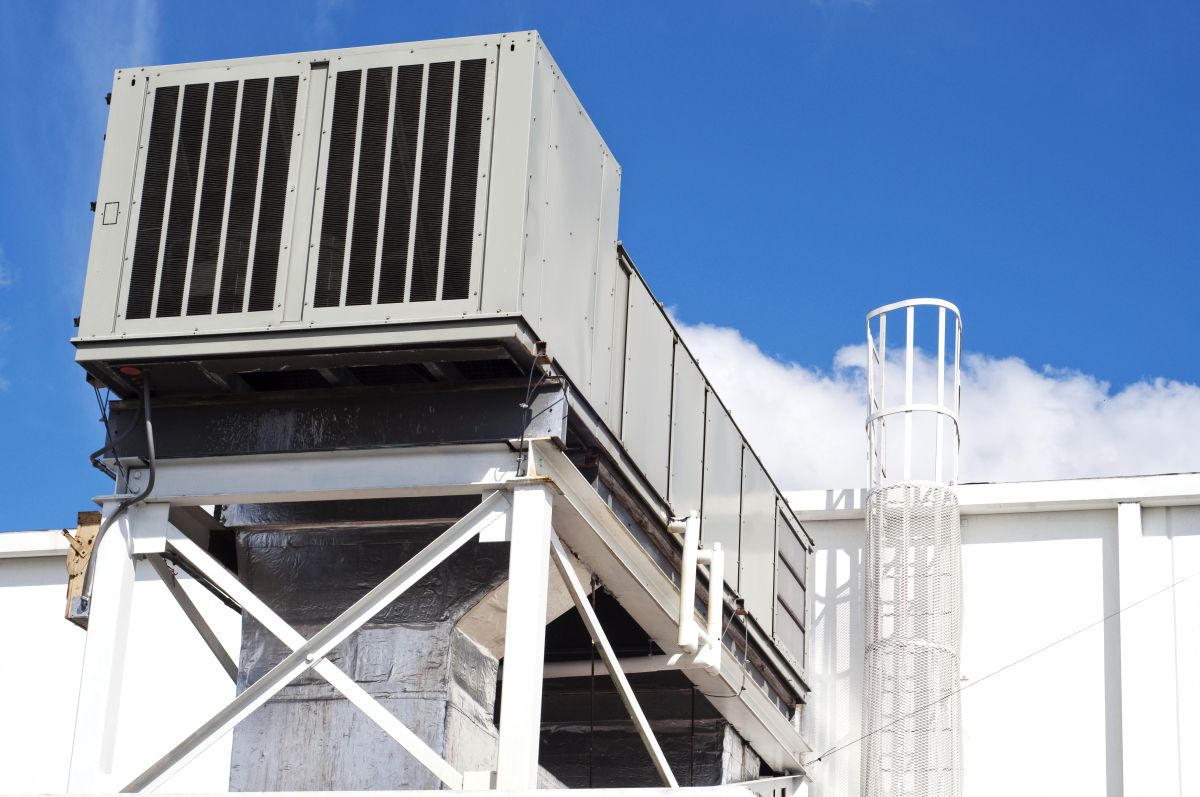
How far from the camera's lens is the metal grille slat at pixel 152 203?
479 inches

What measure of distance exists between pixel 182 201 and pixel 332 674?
3.45 meters

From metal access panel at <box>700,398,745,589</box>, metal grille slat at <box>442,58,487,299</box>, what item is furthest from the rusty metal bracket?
metal access panel at <box>700,398,745,589</box>

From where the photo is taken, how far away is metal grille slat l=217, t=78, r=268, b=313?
1202 centimetres

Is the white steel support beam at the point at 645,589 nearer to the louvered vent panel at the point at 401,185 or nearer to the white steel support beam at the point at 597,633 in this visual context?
the white steel support beam at the point at 597,633

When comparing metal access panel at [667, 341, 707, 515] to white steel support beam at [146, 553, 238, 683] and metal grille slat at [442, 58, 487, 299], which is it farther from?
metal grille slat at [442, 58, 487, 299]

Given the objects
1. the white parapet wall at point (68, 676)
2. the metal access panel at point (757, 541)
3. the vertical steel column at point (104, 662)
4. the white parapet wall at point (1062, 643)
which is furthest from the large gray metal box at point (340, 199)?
the white parapet wall at point (68, 676)

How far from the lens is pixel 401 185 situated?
1189cm

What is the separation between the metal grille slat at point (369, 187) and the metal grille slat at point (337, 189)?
0.24 ft

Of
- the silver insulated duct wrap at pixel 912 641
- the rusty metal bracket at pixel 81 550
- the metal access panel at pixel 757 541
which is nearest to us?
the rusty metal bracket at pixel 81 550

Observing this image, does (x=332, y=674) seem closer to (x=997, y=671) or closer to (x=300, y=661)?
(x=300, y=661)

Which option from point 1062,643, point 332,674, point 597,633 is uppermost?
point 1062,643

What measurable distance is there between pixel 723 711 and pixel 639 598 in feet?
11.5

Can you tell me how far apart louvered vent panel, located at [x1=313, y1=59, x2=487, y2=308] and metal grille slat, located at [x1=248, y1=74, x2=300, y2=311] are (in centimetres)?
32

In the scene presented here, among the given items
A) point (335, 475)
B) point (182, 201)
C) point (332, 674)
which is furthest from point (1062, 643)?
point (182, 201)
